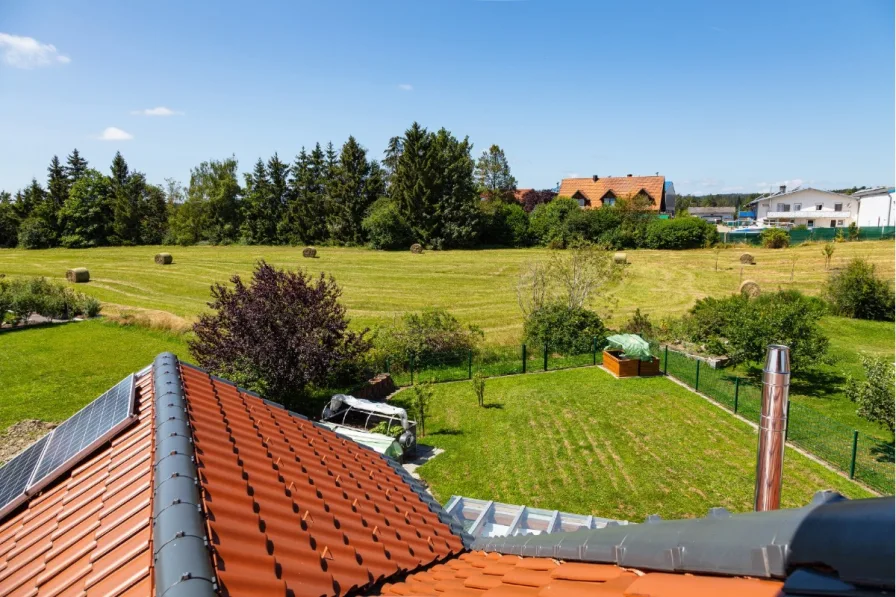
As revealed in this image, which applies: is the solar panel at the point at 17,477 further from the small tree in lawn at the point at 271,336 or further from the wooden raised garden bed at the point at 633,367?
the wooden raised garden bed at the point at 633,367

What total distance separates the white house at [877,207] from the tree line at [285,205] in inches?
1723

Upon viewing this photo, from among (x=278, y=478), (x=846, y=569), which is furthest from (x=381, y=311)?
(x=846, y=569)

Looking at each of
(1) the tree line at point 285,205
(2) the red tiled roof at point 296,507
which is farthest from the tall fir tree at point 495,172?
(2) the red tiled roof at point 296,507

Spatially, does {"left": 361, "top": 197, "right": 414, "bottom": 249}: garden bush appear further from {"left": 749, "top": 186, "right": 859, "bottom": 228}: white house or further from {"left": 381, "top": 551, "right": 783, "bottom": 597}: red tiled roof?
{"left": 381, "top": 551, "right": 783, "bottom": 597}: red tiled roof

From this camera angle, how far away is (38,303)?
25906mm

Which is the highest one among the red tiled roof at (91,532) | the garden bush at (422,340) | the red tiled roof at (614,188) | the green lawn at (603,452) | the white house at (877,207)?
the red tiled roof at (614,188)

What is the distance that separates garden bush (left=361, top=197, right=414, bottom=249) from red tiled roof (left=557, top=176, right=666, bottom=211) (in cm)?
2847

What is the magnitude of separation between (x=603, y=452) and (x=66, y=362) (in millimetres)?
19583

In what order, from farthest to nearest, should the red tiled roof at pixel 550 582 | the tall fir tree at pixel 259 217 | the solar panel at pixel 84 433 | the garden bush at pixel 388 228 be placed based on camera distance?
1. the tall fir tree at pixel 259 217
2. the garden bush at pixel 388 228
3. the solar panel at pixel 84 433
4. the red tiled roof at pixel 550 582

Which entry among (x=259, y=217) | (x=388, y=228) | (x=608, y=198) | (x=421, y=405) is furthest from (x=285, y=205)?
(x=421, y=405)

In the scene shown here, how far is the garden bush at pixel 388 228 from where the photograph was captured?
5784cm

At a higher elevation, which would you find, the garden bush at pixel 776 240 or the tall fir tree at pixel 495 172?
the tall fir tree at pixel 495 172

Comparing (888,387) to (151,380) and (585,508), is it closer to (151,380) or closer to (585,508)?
(585,508)

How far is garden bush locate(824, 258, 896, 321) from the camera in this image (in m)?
27.5
